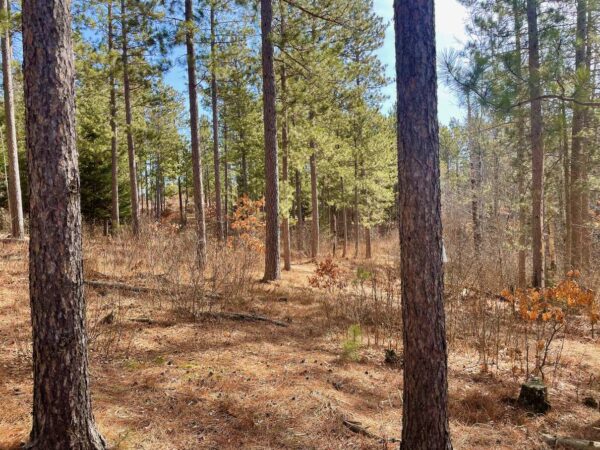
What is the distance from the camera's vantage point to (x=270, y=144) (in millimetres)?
8883

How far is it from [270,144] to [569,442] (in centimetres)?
731

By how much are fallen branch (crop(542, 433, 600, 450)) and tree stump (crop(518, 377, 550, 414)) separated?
522mm

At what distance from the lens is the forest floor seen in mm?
3094

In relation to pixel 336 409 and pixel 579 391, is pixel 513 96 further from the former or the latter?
pixel 336 409

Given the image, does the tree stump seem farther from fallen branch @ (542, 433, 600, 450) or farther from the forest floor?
fallen branch @ (542, 433, 600, 450)

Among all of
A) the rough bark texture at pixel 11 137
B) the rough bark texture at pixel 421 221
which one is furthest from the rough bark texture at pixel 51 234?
the rough bark texture at pixel 11 137

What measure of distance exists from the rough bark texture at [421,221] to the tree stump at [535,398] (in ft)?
5.56

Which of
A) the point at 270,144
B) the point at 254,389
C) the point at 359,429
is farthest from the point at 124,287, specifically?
the point at 359,429

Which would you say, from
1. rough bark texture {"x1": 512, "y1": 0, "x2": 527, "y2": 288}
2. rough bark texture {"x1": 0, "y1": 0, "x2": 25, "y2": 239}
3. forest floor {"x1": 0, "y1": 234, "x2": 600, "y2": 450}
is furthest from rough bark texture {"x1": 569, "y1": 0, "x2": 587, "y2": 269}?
rough bark texture {"x1": 0, "y1": 0, "x2": 25, "y2": 239}

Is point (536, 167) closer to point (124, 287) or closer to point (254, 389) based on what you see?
point (254, 389)

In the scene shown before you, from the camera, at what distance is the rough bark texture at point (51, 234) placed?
2.39 metres

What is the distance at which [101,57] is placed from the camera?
10.2m

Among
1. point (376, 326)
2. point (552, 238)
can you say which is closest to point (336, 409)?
point (376, 326)

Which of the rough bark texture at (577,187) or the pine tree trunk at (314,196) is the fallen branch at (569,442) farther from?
the pine tree trunk at (314,196)
